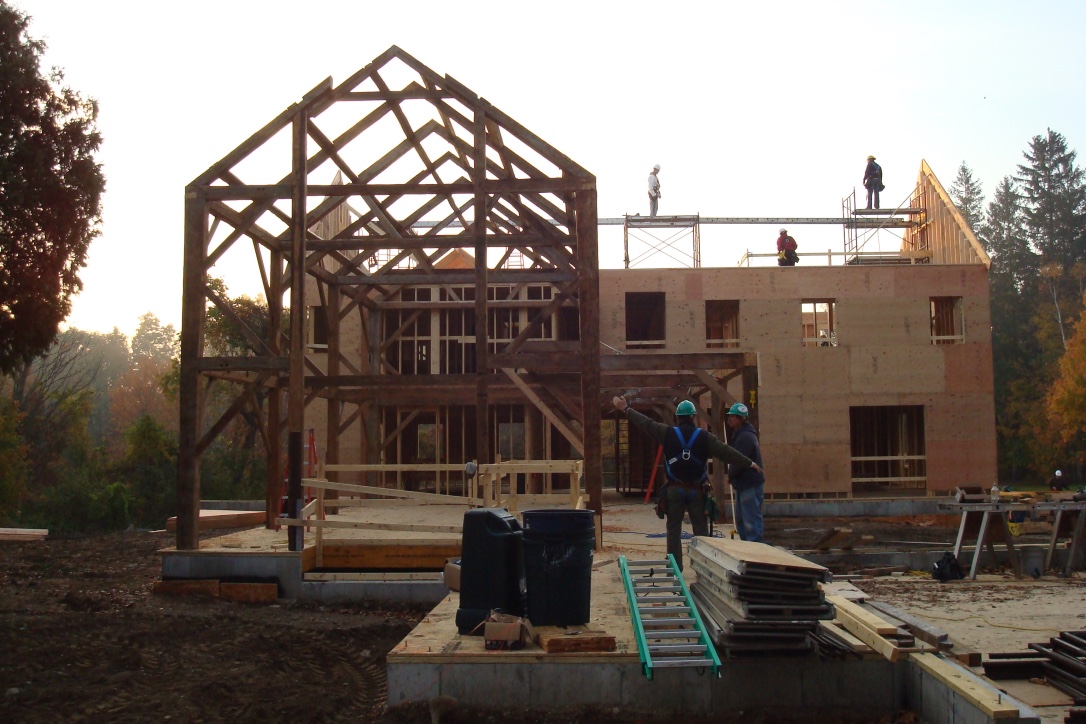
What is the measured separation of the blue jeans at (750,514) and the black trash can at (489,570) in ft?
9.54

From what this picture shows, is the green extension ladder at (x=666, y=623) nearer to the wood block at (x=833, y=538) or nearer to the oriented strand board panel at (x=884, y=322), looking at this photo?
the wood block at (x=833, y=538)

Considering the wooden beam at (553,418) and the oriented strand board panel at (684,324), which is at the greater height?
the oriented strand board panel at (684,324)

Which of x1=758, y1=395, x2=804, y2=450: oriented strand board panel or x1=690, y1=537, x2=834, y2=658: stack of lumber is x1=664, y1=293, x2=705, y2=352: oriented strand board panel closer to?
x1=758, y1=395, x2=804, y2=450: oriented strand board panel

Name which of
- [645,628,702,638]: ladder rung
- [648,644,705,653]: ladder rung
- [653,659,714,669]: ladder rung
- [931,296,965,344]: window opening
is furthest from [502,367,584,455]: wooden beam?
[931,296,965,344]: window opening

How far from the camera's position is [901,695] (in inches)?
250

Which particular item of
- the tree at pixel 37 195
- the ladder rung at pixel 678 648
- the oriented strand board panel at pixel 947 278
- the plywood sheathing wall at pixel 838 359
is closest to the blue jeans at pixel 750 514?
the ladder rung at pixel 678 648

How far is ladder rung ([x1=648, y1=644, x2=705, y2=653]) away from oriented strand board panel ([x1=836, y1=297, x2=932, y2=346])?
2057 cm

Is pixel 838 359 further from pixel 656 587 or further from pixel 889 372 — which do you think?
pixel 656 587

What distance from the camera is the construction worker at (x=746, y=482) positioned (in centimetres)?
891

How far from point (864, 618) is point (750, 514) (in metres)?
1.99

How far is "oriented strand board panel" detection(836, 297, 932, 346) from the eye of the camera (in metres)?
25.3

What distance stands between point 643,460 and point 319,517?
16.8 m

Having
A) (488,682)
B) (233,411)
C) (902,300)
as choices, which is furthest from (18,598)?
(902,300)

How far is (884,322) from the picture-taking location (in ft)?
83.2
